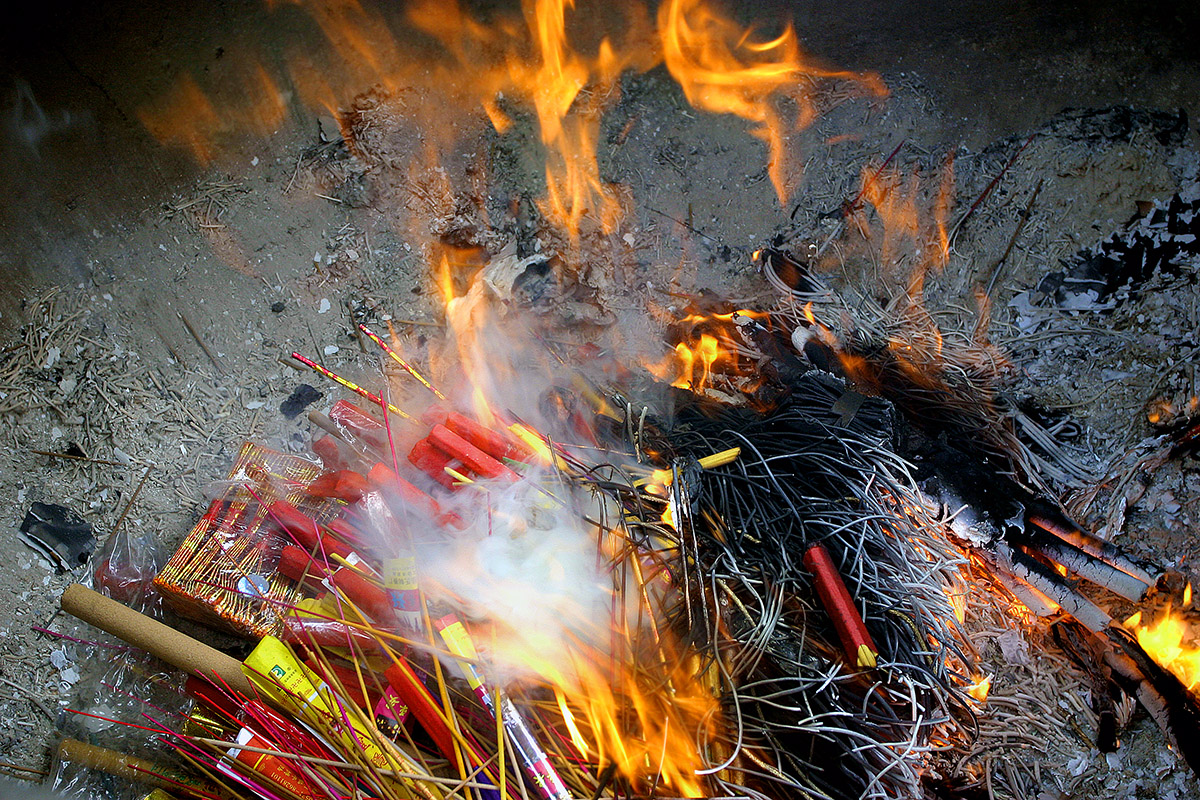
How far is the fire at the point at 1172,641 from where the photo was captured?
11.6 ft

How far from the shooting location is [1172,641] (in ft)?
12.0

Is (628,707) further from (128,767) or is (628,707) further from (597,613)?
(128,767)

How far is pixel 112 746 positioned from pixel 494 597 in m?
2.27

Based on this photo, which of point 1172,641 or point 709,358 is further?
point 709,358

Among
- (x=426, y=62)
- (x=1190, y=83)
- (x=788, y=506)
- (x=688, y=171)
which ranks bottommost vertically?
(x=788, y=506)

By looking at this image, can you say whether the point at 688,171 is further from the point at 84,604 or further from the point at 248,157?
the point at 84,604

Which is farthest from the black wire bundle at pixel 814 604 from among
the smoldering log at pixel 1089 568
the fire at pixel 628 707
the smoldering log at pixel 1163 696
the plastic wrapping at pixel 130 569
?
the plastic wrapping at pixel 130 569

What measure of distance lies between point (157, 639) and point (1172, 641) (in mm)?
5461

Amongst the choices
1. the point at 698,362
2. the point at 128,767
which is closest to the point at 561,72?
the point at 698,362

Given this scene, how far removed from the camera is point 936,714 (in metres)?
3.16

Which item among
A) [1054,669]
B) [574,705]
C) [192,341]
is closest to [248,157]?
[192,341]

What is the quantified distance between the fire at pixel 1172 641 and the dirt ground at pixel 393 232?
40 centimetres

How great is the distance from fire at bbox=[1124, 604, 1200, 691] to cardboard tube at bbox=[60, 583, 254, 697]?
15.7 feet

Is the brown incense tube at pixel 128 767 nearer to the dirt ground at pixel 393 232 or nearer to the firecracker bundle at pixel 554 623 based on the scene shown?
the firecracker bundle at pixel 554 623
